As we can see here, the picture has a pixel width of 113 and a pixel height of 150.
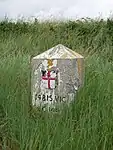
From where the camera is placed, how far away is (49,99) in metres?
4.07

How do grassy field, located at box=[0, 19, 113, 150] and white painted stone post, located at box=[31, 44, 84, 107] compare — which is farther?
white painted stone post, located at box=[31, 44, 84, 107]

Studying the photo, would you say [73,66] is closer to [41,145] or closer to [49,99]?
[49,99]

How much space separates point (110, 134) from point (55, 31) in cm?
959

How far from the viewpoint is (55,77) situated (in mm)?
4109

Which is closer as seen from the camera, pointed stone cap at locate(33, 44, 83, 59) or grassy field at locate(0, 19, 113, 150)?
grassy field at locate(0, 19, 113, 150)

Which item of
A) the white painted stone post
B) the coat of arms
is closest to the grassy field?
the white painted stone post

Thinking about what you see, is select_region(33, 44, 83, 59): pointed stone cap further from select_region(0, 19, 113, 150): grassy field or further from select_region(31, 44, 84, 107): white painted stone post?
select_region(0, 19, 113, 150): grassy field

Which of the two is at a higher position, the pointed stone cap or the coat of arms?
the pointed stone cap

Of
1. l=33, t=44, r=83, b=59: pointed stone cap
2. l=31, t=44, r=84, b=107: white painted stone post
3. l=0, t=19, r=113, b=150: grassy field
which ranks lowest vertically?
l=0, t=19, r=113, b=150: grassy field

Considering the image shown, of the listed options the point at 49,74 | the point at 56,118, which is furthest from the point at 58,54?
the point at 56,118

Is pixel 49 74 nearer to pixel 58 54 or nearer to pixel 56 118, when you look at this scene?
pixel 58 54

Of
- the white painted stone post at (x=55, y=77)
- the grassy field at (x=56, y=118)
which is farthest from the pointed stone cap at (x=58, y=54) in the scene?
the grassy field at (x=56, y=118)

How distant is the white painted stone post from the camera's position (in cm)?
409

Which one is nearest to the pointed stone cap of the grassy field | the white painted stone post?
the white painted stone post
